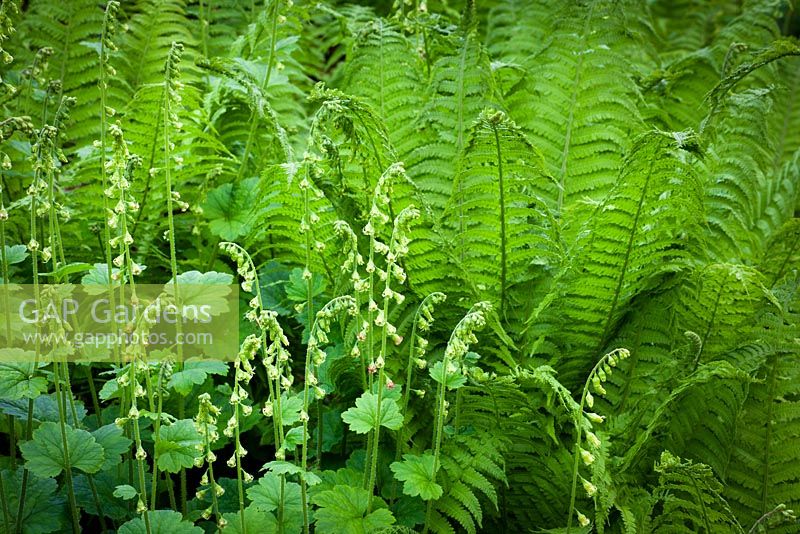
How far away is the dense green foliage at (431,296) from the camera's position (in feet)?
5.29

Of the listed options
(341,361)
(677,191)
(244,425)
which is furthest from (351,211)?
(677,191)

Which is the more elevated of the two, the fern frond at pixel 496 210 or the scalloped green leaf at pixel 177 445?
the fern frond at pixel 496 210

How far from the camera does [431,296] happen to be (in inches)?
64.2

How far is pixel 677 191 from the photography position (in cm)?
213

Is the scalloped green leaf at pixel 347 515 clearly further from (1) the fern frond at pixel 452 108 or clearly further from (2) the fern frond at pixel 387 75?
(2) the fern frond at pixel 387 75

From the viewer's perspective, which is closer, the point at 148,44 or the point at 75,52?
the point at 75,52

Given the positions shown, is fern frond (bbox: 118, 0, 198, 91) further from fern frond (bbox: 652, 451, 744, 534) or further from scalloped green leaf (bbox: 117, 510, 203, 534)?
fern frond (bbox: 652, 451, 744, 534)

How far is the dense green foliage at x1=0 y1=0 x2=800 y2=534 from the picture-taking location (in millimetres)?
1611

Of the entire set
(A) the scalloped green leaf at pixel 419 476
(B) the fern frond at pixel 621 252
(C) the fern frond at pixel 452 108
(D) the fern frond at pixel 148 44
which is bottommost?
(A) the scalloped green leaf at pixel 419 476

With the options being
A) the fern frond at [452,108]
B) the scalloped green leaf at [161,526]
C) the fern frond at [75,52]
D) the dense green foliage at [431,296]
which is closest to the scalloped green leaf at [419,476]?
the dense green foliage at [431,296]

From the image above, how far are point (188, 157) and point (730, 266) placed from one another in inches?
69.1

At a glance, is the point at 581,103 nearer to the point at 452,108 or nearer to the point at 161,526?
the point at 452,108

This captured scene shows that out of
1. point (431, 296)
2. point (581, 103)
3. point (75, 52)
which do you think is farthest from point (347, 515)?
point (75, 52)

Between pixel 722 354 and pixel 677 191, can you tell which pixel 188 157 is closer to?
pixel 677 191
